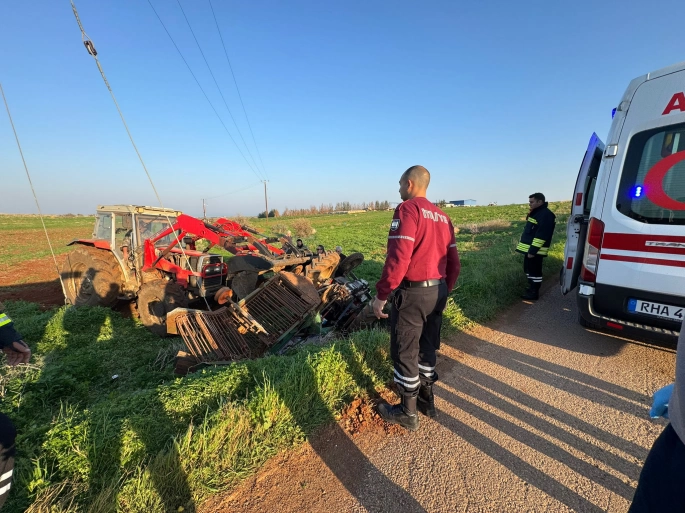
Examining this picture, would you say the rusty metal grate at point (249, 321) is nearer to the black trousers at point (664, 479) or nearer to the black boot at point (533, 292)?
the black trousers at point (664, 479)

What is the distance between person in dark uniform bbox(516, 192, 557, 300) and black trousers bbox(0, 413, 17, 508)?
6796mm

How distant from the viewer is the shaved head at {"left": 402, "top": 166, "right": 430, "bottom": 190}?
275 centimetres

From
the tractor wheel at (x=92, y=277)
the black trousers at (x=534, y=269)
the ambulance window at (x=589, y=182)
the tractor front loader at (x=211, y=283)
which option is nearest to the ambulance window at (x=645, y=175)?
the ambulance window at (x=589, y=182)

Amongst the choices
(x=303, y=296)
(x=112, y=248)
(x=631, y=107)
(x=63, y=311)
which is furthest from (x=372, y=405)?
(x=112, y=248)

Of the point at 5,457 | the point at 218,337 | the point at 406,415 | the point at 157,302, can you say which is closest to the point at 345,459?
the point at 406,415

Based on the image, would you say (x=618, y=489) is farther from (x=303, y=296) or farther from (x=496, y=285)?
(x=496, y=285)

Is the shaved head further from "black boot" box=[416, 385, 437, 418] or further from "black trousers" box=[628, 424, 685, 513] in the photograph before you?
"black trousers" box=[628, 424, 685, 513]

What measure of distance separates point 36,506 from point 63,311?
5024 mm

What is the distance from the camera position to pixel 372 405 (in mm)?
2986

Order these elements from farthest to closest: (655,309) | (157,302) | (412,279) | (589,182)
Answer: (157,302)
(589,182)
(655,309)
(412,279)

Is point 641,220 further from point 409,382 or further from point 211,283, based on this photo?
point 211,283

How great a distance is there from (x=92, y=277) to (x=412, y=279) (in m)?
6.77

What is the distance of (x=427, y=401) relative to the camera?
292 centimetres

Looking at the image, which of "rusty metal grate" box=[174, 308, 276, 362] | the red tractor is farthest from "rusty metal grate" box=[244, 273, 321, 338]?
the red tractor
